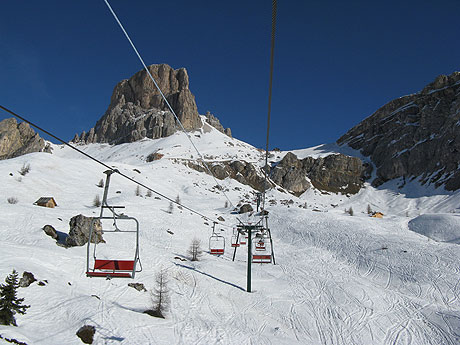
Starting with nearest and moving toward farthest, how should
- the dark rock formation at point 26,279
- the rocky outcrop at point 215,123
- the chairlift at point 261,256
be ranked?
1. the dark rock formation at point 26,279
2. the chairlift at point 261,256
3. the rocky outcrop at point 215,123

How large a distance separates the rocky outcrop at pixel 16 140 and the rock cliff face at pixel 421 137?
133601 mm

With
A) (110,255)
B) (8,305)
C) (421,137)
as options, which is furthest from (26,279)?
(421,137)

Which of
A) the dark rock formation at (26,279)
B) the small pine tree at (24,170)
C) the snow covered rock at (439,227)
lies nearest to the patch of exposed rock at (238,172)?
the small pine tree at (24,170)

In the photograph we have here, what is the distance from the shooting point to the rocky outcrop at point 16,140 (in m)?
106

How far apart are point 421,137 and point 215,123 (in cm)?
11858

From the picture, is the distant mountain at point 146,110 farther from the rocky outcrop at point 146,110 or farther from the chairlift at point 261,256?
the chairlift at point 261,256

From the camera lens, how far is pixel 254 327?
1723 centimetres

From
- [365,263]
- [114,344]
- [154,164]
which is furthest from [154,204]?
[154,164]

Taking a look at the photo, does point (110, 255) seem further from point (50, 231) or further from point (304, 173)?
point (304, 173)

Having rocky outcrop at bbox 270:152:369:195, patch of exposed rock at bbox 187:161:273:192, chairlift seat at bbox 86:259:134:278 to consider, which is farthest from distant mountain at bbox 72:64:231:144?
chairlift seat at bbox 86:259:134:278

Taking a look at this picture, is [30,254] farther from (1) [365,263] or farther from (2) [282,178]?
(2) [282,178]

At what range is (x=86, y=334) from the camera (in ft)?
43.0

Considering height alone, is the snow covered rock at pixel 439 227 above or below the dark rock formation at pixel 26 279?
above

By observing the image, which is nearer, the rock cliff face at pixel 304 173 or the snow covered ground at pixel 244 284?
the snow covered ground at pixel 244 284
